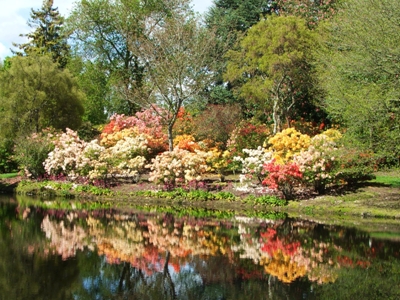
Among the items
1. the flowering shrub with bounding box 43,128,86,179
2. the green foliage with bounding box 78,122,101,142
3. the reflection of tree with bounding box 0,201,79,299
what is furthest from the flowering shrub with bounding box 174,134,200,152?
the reflection of tree with bounding box 0,201,79,299

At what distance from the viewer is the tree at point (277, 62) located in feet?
73.4

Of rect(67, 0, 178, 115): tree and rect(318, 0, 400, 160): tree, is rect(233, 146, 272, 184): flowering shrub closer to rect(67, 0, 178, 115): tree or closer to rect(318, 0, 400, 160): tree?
rect(318, 0, 400, 160): tree

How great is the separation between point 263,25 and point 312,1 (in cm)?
779

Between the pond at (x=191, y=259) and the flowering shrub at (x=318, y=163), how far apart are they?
3579 millimetres

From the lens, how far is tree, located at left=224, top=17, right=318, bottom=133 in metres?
22.4

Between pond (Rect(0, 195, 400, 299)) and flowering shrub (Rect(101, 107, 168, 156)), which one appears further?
flowering shrub (Rect(101, 107, 168, 156))

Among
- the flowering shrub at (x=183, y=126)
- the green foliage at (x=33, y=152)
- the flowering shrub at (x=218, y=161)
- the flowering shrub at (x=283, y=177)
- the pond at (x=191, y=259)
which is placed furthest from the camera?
the flowering shrub at (x=183, y=126)

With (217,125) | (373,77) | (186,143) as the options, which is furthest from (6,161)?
(373,77)

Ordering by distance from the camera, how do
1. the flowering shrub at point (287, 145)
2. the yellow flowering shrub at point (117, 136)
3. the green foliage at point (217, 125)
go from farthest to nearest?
the yellow flowering shrub at point (117, 136) → the green foliage at point (217, 125) → the flowering shrub at point (287, 145)

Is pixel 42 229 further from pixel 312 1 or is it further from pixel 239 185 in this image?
pixel 312 1

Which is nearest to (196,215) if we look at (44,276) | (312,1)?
(44,276)

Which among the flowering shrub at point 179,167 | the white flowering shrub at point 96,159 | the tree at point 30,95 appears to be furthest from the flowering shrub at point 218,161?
the tree at point 30,95

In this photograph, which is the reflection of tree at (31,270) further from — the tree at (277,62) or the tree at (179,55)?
the tree at (277,62)

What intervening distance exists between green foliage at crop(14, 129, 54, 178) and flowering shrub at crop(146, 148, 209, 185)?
25.1 ft
